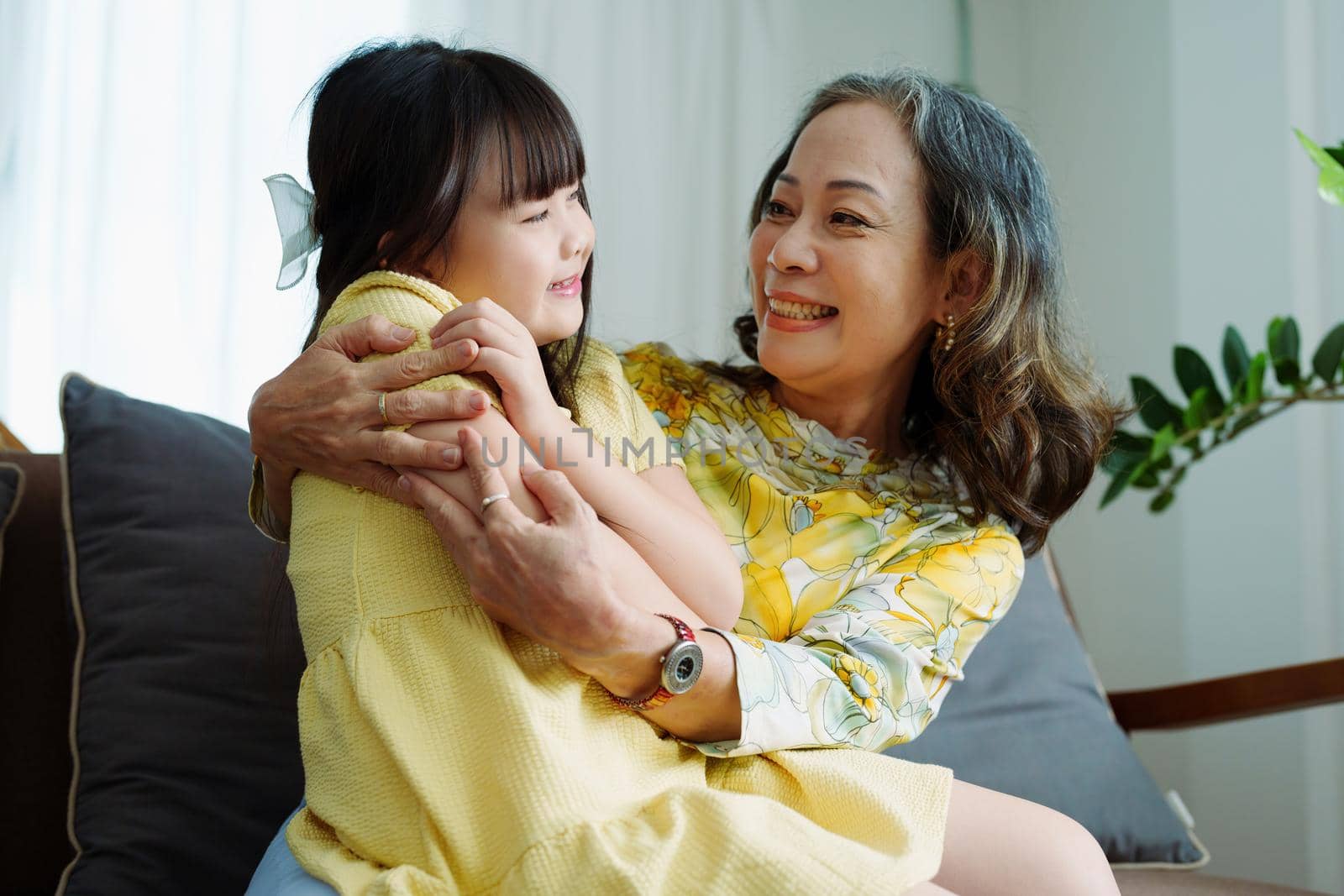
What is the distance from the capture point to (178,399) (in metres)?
2.14

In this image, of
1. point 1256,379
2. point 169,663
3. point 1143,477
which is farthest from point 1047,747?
point 169,663

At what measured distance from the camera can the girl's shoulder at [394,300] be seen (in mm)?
1104

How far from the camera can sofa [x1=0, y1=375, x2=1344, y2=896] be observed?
1368mm

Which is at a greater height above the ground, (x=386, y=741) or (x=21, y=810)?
(x=386, y=741)

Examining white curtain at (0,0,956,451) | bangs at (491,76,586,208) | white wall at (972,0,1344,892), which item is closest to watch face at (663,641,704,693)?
bangs at (491,76,586,208)

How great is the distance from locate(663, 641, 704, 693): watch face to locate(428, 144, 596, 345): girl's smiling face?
1.27 feet

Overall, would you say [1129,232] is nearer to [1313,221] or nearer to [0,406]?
[1313,221]

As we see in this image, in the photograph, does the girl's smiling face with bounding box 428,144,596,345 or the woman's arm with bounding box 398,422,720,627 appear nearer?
the woman's arm with bounding box 398,422,720,627

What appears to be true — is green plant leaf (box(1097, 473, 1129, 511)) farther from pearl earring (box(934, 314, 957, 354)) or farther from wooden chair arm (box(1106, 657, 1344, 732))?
pearl earring (box(934, 314, 957, 354))

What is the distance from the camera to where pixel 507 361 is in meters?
1.02

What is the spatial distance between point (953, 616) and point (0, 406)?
1703mm

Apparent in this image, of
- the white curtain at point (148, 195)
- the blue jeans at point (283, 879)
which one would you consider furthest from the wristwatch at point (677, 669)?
the white curtain at point (148, 195)

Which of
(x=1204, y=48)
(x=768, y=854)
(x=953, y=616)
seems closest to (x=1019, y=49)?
(x=1204, y=48)

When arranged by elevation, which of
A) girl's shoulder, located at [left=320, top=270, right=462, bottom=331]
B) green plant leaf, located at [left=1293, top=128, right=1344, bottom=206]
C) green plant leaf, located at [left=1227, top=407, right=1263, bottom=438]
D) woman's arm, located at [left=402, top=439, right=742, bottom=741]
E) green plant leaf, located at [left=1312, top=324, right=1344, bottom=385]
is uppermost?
green plant leaf, located at [left=1293, top=128, right=1344, bottom=206]
